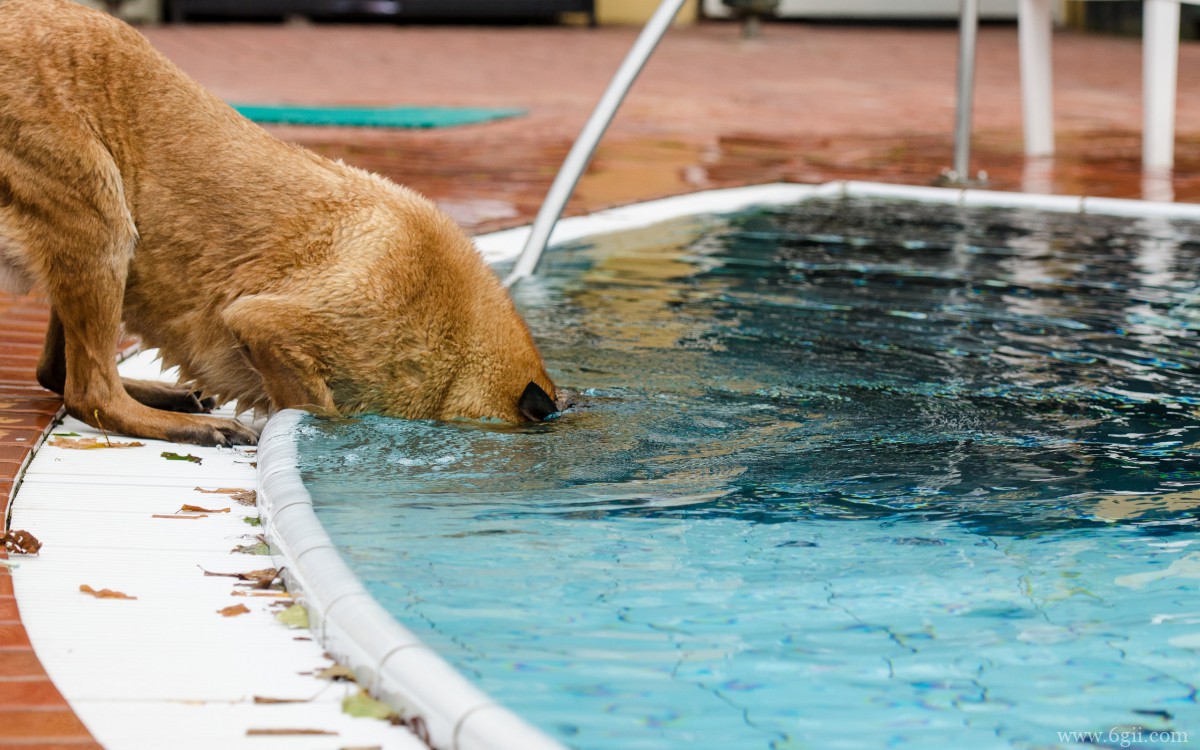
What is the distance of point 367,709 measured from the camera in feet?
6.44

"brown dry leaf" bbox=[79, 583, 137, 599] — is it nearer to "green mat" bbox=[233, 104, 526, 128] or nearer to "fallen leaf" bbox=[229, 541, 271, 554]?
"fallen leaf" bbox=[229, 541, 271, 554]

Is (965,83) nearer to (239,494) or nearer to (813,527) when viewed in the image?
(813,527)

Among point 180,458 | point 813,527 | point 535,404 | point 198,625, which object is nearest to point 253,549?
point 198,625

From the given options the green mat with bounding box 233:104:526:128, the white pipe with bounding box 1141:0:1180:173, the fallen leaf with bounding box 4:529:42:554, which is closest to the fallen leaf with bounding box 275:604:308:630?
the fallen leaf with bounding box 4:529:42:554

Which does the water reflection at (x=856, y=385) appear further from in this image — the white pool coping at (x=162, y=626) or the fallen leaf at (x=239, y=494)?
the white pool coping at (x=162, y=626)

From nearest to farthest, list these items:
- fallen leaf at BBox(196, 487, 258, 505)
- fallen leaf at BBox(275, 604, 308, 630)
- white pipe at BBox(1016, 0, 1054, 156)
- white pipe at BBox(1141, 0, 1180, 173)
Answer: fallen leaf at BBox(275, 604, 308, 630) → fallen leaf at BBox(196, 487, 258, 505) → white pipe at BBox(1141, 0, 1180, 173) → white pipe at BBox(1016, 0, 1054, 156)

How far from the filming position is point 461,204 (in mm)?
7328

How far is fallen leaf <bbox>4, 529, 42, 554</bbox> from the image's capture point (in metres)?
2.46

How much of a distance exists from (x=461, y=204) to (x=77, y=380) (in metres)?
4.16

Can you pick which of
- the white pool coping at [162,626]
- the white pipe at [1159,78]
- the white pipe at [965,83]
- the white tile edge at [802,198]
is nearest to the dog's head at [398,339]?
the white pool coping at [162,626]

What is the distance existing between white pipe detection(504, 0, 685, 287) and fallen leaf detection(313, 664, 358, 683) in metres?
3.42

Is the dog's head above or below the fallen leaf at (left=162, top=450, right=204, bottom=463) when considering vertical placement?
above

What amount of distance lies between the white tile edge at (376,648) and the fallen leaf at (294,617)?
16mm

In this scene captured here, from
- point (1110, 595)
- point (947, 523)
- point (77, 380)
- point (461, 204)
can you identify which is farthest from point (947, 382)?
point (461, 204)
